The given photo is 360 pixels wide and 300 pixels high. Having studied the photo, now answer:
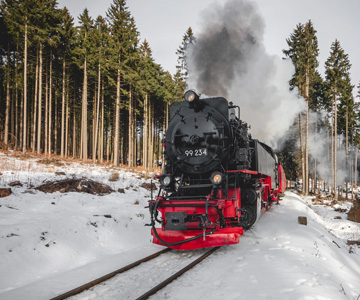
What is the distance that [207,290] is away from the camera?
3.56 metres

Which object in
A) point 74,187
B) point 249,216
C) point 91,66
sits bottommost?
point 249,216

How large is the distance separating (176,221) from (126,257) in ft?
4.12

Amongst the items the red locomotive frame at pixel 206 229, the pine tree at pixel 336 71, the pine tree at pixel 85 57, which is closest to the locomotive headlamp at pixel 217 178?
the red locomotive frame at pixel 206 229

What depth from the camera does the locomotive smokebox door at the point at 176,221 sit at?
200 inches

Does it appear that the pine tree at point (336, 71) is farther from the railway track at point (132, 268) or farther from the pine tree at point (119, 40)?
the railway track at point (132, 268)

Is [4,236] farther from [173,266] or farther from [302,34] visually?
[302,34]

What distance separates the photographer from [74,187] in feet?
29.8

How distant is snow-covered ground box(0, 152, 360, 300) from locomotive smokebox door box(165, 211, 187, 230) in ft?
2.04

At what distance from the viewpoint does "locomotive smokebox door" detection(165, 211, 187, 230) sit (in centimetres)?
507

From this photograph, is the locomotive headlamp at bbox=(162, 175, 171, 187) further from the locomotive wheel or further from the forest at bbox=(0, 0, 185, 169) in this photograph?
the forest at bbox=(0, 0, 185, 169)

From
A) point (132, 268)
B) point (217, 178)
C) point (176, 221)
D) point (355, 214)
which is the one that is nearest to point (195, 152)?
point (217, 178)

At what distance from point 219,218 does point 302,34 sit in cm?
2294

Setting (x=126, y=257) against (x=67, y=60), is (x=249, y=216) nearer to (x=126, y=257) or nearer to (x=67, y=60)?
(x=126, y=257)

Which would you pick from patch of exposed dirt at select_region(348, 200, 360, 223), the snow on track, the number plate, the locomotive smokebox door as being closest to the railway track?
the snow on track
